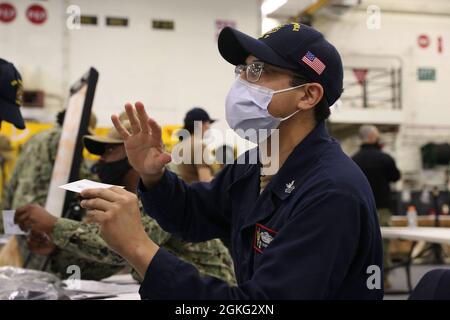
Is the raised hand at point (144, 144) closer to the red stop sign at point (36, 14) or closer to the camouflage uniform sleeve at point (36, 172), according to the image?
the camouflage uniform sleeve at point (36, 172)

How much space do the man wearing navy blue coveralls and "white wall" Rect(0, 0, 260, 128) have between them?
257 inches

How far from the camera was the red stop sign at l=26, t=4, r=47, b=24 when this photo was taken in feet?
27.1

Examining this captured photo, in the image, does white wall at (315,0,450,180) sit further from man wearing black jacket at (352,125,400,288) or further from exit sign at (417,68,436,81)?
man wearing black jacket at (352,125,400,288)

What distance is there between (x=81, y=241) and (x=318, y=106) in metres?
1.19

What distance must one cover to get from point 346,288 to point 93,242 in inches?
49.5

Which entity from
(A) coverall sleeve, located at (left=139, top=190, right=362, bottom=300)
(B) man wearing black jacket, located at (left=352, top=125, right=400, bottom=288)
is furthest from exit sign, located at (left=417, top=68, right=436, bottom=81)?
(A) coverall sleeve, located at (left=139, top=190, right=362, bottom=300)

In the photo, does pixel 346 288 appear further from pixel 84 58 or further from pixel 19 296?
pixel 84 58

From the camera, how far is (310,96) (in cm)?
139

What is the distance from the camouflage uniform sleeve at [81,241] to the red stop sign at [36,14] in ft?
22.5

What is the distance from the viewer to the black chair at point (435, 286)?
1336mm

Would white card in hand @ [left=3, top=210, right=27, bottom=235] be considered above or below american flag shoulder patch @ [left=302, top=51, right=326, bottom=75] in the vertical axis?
below

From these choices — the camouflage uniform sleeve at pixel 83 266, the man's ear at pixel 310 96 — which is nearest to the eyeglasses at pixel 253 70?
the man's ear at pixel 310 96

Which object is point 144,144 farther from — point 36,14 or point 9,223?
point 36,14

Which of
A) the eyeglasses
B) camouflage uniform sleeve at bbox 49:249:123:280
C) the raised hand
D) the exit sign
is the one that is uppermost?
the exit sign
